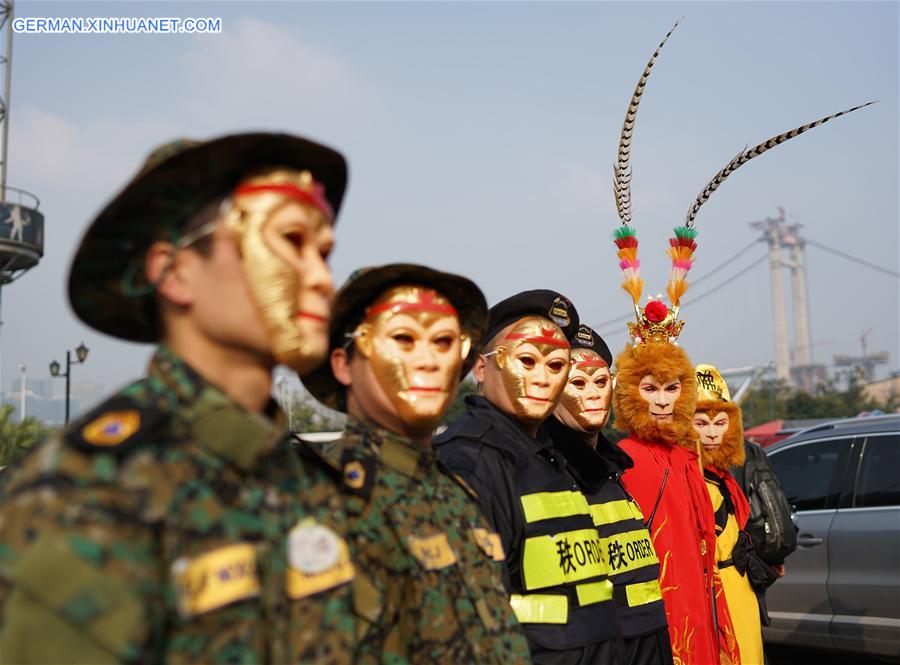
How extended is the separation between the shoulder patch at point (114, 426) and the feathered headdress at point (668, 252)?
14.9ft

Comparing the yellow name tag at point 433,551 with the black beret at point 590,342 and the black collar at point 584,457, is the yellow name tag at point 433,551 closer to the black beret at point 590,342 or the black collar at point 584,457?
the black collar at point 584,457

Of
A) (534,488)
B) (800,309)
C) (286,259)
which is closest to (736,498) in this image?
(534,488)

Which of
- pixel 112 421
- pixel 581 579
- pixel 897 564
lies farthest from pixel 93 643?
pixel 897 564

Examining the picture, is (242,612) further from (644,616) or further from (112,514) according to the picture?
(644,616)

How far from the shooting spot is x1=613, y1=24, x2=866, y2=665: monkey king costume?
5117 mm

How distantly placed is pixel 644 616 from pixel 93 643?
136 inches

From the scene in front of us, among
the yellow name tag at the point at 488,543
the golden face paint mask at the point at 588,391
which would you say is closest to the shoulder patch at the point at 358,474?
the yellow name tag at the point at 488,543

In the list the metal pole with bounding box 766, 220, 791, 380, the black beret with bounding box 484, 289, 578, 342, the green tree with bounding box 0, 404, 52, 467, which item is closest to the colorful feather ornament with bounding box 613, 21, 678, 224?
the black beret with bounding box 484, 289, 578, 342

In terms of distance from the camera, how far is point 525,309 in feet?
14.0

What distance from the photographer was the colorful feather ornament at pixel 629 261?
5992 millimetres

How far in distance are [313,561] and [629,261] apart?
4.59 metres

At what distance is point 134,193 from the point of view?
1.78 meters

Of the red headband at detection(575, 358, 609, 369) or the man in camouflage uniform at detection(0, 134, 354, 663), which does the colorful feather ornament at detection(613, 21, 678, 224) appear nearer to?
the red headband at detection(575, 358, 609, 369)

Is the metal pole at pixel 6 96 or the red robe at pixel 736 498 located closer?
the red robe at pixel 736 498
